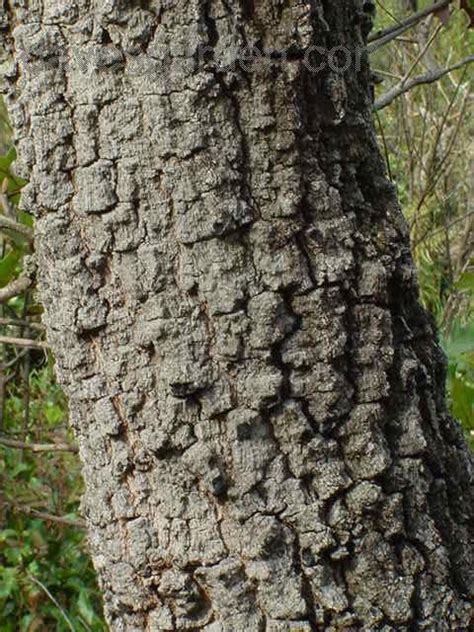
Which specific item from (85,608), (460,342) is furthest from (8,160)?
(85,608)

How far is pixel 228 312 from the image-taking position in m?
1.24

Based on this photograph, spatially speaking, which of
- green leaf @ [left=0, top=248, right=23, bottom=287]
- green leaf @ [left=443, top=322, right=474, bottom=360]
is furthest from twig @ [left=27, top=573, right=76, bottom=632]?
green leaf @ [left=443, top=322, right=474, bottom=360]

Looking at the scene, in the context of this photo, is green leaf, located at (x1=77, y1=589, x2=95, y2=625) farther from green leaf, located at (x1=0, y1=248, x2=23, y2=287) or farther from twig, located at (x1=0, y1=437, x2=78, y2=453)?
green leaf, located at (x1=0, y1=248, x2=23, y2=287)

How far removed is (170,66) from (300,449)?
1.65 feet

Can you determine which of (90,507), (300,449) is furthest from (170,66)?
(90,507)

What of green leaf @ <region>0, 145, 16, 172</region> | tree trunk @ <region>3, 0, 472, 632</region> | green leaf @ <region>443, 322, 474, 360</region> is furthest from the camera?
green leaf @ <region>443, 322, 474, 360</region>

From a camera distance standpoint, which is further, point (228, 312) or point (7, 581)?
point (7, 581)

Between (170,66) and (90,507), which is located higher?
(170,66)

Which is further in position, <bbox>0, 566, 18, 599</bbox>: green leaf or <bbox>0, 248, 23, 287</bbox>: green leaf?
<bbox>0, 566, 18, 599</bbox>: green leaf

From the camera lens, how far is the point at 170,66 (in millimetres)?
1219

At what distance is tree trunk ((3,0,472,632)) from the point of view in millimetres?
1229

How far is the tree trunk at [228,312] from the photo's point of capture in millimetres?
1229

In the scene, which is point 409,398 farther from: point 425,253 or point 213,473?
point 425,253

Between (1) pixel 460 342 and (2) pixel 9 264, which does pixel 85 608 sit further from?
(1) pixel 460 342
